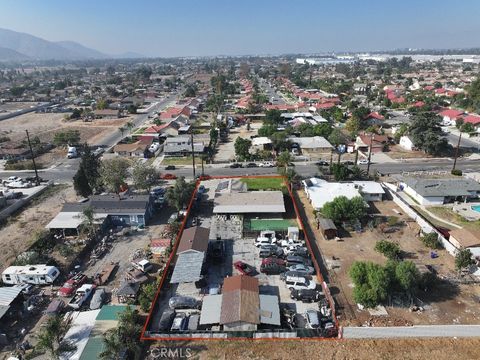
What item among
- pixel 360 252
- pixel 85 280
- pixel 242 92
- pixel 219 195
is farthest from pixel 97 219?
pixel 242 92

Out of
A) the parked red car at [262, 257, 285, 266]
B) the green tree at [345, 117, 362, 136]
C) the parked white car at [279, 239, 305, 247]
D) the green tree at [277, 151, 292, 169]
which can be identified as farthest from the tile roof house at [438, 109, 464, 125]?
the parked red car at [262, 257, 285, 266]

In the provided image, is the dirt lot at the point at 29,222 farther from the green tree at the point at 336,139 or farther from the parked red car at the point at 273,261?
the green tree at the point at 336,139

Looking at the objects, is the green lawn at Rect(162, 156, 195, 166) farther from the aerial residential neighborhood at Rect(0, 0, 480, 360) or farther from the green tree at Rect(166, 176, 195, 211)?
the green tree at Rect(166, 176, 195, 211)

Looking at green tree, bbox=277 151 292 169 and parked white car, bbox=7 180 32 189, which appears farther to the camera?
green tree, bbox=277 151 292 169

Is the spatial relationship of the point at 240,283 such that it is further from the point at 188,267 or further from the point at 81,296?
the point at 81,296

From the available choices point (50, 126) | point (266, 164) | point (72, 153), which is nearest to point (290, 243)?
point (266, 164)
